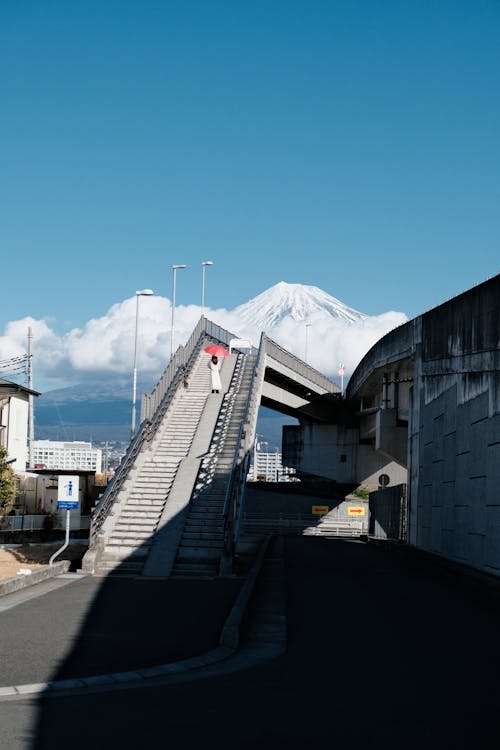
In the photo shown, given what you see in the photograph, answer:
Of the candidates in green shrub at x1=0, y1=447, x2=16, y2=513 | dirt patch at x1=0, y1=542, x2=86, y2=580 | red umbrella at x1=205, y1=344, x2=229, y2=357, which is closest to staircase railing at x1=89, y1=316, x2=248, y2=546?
red umbrella at x1=205, y1=344, x2=229, y2=357

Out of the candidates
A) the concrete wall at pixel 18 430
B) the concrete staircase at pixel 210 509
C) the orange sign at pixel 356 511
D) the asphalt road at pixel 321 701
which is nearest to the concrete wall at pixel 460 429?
the concrete staircase at pixel 210 509

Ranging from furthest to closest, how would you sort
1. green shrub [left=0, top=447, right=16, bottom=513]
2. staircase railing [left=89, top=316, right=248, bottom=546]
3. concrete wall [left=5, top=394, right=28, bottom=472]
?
concrete wall [left=5, top=394, right=28, bottom=472]
green shrub [left=0, top=447, right=16, bottom=513]
staircase railing [left=89, top=316, right=248, bottom=546]

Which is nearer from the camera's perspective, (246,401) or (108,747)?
(108,747)

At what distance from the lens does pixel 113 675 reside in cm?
1061

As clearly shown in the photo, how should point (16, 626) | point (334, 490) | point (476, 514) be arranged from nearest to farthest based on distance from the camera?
point (16, 626), point (476, 514), point (334, 490)

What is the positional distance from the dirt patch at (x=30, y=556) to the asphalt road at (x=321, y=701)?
Answer: 13400 millimetres

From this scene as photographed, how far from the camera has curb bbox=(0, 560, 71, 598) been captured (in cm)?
1838

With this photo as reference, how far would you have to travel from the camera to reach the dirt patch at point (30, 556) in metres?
27.4

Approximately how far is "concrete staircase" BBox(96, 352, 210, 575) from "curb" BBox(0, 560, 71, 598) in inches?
41.6

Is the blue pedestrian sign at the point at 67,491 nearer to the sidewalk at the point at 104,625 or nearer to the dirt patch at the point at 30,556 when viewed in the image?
the dirt patch at the point at 30,556

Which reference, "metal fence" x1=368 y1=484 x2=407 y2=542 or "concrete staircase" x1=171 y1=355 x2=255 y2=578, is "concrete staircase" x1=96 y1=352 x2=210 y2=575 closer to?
"concrete staircase" x1=171 y1=355 x2=255 y2=578

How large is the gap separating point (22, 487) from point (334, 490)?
43254 millimetres

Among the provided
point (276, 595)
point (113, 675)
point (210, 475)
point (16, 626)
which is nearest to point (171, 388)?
point (210, 475)

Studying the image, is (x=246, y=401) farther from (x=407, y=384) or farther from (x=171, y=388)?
(x=407, y=384)
